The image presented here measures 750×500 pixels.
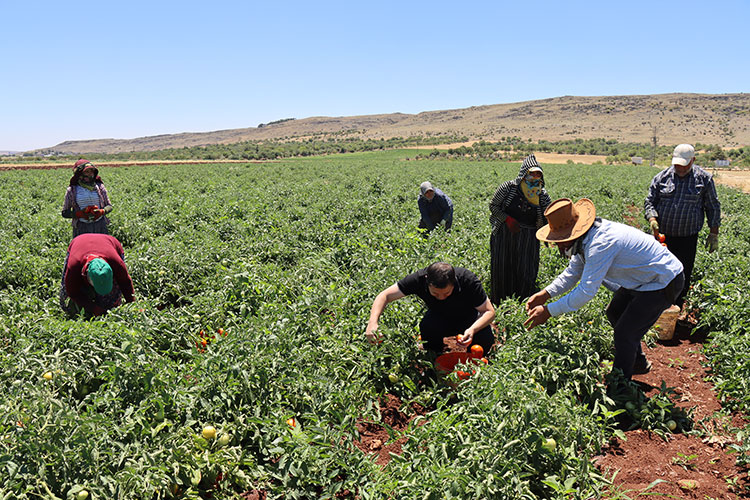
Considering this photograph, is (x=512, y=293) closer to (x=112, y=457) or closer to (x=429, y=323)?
(x=429, y=323)

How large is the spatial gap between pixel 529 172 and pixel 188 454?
3.99 metres

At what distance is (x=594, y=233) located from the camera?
3533mm

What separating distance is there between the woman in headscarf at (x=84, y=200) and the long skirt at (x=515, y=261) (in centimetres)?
472

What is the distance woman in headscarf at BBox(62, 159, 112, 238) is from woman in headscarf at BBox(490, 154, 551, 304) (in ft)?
15.4

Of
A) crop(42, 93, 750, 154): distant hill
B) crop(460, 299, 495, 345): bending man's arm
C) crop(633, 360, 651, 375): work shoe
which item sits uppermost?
crop(42, 93, 750, 154): distant hill

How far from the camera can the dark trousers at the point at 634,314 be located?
367 centimetres

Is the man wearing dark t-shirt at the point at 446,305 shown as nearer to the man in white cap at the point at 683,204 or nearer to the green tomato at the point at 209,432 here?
the green tomato at the point at 209,432

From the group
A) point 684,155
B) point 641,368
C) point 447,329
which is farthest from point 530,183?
point 641,368

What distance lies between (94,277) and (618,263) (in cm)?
415

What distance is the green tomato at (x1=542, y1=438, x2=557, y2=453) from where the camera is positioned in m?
2.71

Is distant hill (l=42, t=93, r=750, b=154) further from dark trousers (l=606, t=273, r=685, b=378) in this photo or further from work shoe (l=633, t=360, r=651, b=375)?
dark trousers (l=606, t=273, r=685, b=378)

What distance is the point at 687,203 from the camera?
5.43m

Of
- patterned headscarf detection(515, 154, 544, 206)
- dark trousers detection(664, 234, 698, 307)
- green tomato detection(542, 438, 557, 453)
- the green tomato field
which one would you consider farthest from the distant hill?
green tomato detection(542, 438, 557, 453)

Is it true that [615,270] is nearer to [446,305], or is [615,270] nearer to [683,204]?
[446,305]
